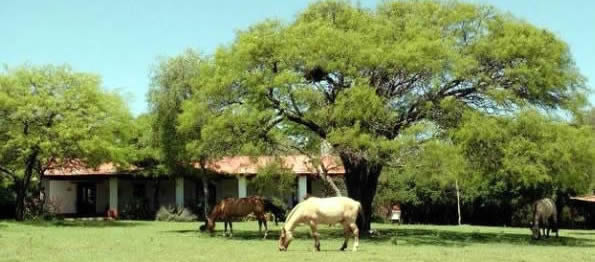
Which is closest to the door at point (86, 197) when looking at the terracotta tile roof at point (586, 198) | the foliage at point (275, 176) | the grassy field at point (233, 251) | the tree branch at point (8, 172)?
the tree branch at point (8, 172)

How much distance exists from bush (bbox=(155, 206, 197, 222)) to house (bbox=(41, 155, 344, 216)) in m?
2.36

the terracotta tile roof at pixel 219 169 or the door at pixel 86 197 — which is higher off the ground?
the terracotta tile roof at pixel 219 169

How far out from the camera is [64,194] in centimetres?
5344

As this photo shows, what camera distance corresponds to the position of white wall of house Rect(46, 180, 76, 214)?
52375 millimetres

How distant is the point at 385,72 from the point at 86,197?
35391mm

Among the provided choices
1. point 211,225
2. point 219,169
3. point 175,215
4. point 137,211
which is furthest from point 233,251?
point 137,211

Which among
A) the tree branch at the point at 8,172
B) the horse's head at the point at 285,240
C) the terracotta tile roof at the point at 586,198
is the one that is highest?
the tree branch at the point at 8,172

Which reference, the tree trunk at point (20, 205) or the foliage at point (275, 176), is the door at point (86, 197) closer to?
the tree trunk at point (20, 205)

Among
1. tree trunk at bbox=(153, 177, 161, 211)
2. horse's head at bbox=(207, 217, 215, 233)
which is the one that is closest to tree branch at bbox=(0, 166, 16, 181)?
tree trunk at bbox=(153, 177, 161, 211)

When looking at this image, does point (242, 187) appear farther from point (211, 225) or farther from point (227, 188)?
point (211, 225)

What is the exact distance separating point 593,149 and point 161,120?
86.3ft

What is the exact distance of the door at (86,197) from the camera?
5416 cm

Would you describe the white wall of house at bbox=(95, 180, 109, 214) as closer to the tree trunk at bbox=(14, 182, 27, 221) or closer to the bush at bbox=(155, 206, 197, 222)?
the bush at bbox=(155, 206, 197, 222)

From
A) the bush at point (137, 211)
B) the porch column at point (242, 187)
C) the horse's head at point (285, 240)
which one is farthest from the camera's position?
the porch column at point (242, 187)
